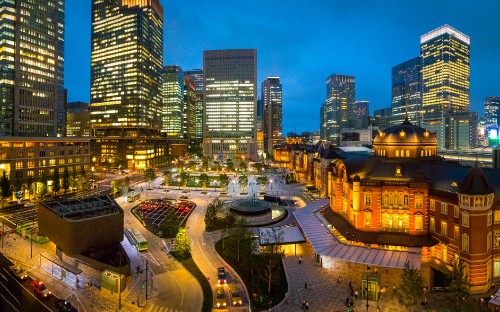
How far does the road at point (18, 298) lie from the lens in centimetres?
3864

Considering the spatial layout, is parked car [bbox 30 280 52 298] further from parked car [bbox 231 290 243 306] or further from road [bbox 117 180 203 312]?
parked car [bbox 231 290 243 306]

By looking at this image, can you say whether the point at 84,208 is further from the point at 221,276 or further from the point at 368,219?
the point at 368,219

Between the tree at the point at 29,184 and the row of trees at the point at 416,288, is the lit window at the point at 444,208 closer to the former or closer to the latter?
the row of trees at the point at 416,288

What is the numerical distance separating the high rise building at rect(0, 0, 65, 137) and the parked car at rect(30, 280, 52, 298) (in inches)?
4001

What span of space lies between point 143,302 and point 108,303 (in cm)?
434

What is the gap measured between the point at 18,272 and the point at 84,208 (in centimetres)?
1573

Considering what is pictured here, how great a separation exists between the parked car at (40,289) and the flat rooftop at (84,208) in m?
11.7

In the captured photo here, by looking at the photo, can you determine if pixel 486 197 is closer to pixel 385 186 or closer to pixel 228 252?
pixel 385 186

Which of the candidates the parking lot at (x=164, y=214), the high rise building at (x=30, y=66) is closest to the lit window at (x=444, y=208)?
the parking lot at (x=164, y=214)

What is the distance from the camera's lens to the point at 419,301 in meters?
40.6

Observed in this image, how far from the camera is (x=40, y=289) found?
137 feet

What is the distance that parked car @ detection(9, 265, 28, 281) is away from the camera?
1807 inches

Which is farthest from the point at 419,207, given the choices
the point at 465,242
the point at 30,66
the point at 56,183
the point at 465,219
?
the point at 30,66

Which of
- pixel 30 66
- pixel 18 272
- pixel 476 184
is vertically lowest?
pixel 18 272
